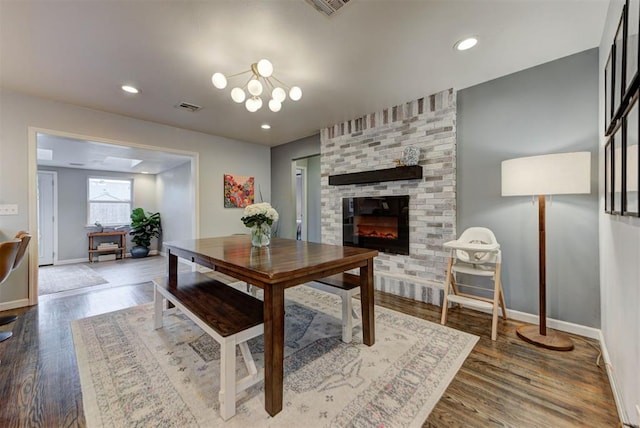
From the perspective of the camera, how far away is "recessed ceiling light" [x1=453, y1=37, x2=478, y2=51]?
6.60ft

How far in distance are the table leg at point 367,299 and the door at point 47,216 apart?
7.21 metres

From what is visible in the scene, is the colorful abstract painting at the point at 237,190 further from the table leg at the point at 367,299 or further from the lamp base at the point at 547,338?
the lamp base at the point at 547,338

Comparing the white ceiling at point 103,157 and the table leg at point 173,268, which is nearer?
the table leg at point 173,268

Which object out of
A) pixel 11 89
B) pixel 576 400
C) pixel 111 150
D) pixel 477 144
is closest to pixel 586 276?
pixel 576 400

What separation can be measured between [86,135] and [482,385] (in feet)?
15.9

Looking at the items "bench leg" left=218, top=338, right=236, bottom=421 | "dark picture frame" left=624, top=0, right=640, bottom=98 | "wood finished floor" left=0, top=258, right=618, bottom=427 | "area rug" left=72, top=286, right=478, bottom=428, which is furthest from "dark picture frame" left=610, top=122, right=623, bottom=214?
"bench leg" left=218, top=338, right=236, bottom=421

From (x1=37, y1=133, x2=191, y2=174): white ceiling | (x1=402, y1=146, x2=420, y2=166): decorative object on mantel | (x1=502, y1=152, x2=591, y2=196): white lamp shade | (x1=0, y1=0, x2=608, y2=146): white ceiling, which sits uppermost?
(x1=0, y1=0, x2=608, y2=146): white ceiling

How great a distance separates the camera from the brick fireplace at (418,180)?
9.59 ft

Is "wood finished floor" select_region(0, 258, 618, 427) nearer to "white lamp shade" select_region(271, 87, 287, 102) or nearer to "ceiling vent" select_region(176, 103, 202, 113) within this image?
"white lamp shade" select_region(271, 87, 287, 102)

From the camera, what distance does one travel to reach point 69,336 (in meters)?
2.24

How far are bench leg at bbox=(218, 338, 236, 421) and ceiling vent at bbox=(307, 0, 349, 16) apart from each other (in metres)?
2.06

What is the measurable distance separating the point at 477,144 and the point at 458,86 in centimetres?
66

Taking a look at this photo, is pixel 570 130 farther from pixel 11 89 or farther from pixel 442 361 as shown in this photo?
pixel 11 89

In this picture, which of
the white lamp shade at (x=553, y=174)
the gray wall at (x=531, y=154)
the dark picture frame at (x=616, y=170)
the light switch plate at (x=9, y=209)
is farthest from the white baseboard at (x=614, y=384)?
the light switch plate at (x=9, y=209)
